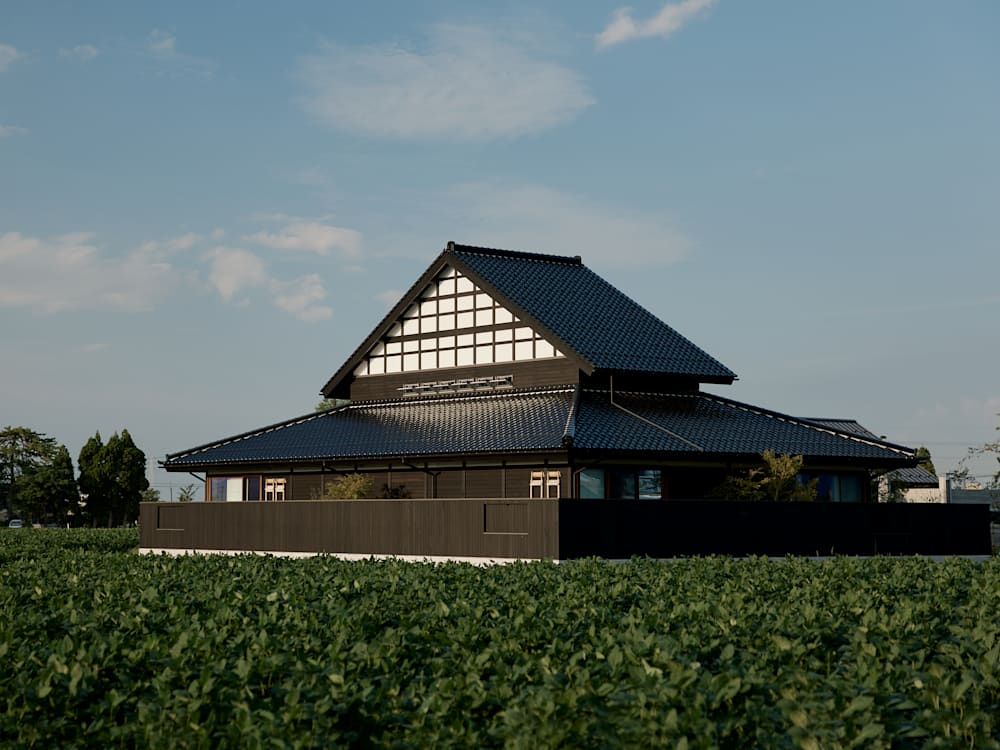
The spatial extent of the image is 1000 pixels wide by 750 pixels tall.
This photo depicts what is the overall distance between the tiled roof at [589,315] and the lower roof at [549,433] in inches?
39.7

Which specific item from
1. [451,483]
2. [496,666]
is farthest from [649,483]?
[496,666]

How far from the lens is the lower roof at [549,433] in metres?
32.2

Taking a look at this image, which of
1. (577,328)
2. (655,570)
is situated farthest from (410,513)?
(655,570)

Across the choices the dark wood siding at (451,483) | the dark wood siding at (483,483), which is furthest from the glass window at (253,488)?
the dark wood siding at (483,483)

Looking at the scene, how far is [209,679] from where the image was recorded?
812 centimetres

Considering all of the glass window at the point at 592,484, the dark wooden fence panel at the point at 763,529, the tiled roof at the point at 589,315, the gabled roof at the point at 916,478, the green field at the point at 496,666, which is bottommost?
the green field at the point at 496,666

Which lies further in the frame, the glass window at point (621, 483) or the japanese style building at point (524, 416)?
the japanese style building at point (524, 416)

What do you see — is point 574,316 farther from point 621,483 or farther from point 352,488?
point 352,488

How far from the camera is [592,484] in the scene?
3234 cm

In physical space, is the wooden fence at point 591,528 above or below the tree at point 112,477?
below

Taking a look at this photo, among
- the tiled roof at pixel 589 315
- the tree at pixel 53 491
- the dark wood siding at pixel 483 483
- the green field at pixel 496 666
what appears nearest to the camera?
the green field at pixel 496 666

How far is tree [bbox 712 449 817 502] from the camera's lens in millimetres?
33188

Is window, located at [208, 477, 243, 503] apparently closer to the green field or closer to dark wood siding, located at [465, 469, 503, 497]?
dark wood siding, located at [465, 469, 503, 497]

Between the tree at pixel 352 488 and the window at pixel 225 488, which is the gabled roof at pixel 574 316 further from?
the tree at pixel 352 488
